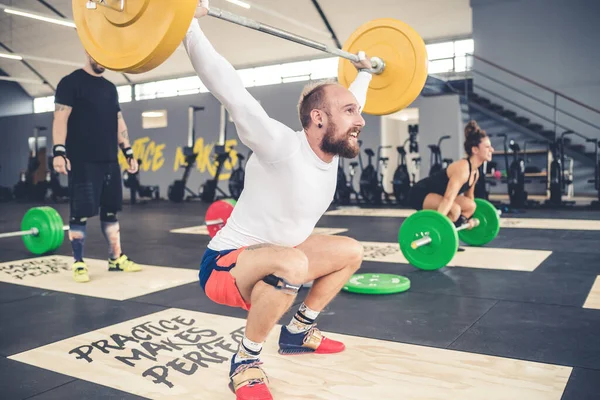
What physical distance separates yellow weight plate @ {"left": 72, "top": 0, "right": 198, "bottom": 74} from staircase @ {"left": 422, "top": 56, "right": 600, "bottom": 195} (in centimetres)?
711


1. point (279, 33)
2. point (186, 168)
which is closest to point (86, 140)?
point (279, 33)

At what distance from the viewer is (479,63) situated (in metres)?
9.66

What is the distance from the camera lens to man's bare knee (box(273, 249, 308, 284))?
1271 mm

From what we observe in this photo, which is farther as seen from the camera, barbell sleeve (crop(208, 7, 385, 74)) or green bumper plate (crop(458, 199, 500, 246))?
green bumper plate (crop(458, 199, 500, 246))

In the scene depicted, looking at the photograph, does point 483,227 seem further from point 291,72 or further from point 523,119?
point 291,72

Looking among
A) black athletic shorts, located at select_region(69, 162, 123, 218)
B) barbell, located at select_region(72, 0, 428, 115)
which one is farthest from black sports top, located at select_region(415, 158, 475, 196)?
black athletic shorts, located at select_region(69, 162, 123, 218)

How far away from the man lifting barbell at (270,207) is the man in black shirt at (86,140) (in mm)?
1465

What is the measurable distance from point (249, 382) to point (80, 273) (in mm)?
1752

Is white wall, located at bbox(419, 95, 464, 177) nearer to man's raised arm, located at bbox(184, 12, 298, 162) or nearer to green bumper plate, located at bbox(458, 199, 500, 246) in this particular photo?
green bumper plate, located at bbox(458, 199, 500, 246)

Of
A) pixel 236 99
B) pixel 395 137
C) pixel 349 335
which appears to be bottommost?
pixel 349 335

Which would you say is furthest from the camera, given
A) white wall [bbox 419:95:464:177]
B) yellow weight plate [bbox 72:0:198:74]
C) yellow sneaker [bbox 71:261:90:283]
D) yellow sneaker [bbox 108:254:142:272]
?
white wall [bbox 419:95:464:177]

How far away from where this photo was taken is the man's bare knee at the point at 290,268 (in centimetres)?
127

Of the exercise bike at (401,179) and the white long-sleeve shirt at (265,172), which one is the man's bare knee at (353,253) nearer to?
the white long-sleeve shirt at (265,172)

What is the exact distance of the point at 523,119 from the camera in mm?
8797
